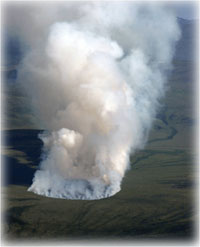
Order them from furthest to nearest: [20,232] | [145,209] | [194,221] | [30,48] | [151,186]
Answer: [151,186] → [30,48] → [145,209] → [194,221] → [20,232]

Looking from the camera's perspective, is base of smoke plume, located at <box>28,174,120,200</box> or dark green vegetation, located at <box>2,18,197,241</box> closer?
dark green vegetation, located at <box>2,18,197,241</box>

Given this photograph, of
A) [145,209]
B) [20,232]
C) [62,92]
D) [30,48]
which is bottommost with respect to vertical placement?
[20,232]

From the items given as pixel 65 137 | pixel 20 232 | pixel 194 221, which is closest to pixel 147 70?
pixel 65 137

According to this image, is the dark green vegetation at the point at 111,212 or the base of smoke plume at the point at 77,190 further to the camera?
the base of smoke plume at the point at 77,190

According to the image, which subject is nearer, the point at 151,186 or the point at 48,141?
the point at 48,141

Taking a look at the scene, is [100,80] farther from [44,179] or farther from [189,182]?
[189,182]

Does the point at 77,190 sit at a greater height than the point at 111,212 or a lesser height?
greater

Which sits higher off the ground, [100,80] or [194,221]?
[100,80]

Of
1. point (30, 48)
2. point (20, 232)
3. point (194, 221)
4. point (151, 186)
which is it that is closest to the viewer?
point (20, 232)

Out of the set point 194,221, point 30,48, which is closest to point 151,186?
point 194,221

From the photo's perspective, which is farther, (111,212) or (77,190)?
(77,190)
